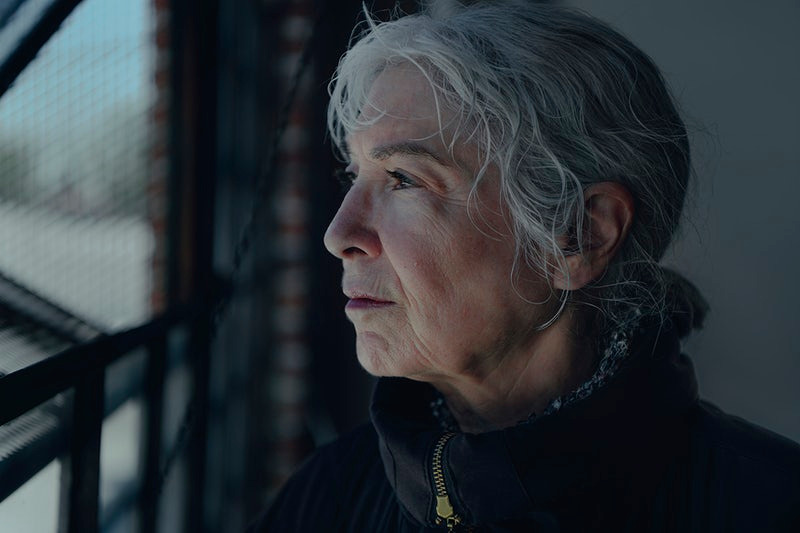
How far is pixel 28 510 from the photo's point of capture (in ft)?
3.53

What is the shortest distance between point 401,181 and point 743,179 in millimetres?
1117

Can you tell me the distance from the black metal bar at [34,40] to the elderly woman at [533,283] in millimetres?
471

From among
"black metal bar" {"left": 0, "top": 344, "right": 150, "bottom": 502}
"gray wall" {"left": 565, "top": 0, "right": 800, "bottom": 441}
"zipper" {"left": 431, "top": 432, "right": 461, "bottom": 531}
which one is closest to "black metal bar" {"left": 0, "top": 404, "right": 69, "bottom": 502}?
"black metal bar" {"left": 0, "top": 344, "right": 150, "bottom": 502}

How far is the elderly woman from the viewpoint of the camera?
3.31 ft

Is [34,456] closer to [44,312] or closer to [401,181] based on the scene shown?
[44,312]

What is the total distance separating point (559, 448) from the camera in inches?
39.1

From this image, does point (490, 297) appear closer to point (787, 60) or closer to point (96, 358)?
point (96, 358)

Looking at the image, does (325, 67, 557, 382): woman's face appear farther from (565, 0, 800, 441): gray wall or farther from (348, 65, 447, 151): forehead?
(565, 0, 800, 441): gray wall

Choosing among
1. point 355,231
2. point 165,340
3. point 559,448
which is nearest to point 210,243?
point 165,340

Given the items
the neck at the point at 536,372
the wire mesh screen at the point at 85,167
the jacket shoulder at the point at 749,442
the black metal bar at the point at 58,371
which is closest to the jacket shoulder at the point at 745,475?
the jacket shoulder at the point at 749,442

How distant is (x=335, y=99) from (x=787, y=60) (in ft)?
3.90

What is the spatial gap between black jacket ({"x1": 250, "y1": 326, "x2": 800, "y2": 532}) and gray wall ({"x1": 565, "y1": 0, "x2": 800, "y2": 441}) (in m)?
0.81

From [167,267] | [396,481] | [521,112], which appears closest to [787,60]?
[521,112]

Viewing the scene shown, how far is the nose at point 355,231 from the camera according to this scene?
3.71 feet
